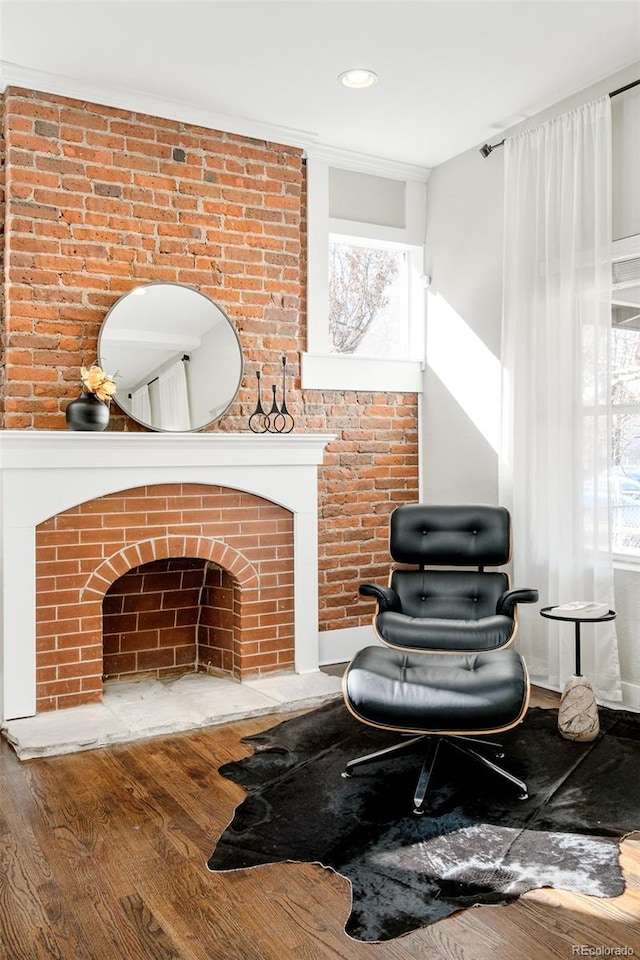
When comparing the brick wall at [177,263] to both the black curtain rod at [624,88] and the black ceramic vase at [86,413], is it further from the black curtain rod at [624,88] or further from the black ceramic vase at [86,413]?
the black curtain rod at [624,88]

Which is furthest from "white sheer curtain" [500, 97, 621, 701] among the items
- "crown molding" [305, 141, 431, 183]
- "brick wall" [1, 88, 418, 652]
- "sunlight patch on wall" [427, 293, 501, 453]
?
"brick wall" [1, 88, 418, 652]

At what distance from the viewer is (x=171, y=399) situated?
3.79 m

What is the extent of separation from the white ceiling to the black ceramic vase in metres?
1.41

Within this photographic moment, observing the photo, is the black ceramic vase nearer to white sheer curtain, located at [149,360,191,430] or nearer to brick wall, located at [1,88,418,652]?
brick wall, located at [1,88,418,652]

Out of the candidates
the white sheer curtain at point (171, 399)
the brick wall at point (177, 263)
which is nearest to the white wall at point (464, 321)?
the brick wall at point (177, 263)

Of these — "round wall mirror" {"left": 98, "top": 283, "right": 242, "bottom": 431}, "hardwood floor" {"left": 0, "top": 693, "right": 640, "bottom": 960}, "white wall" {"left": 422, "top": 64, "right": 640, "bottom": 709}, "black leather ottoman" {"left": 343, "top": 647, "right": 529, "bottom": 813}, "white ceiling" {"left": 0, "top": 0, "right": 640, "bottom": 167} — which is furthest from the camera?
"white wall" {"left": 422, "top": 64, "right": 640, "bottom": 709}

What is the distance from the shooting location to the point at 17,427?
3492mm

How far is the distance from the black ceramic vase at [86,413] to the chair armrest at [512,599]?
192cm

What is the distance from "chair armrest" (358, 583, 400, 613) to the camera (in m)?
3.45

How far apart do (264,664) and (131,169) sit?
251cm

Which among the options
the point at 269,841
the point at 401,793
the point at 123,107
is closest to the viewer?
the point at 269,841

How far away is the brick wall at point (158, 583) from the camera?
352cm

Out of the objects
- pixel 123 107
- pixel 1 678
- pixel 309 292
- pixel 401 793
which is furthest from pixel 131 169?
pixel 401 793

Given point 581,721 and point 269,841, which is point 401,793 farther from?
point 581,721
